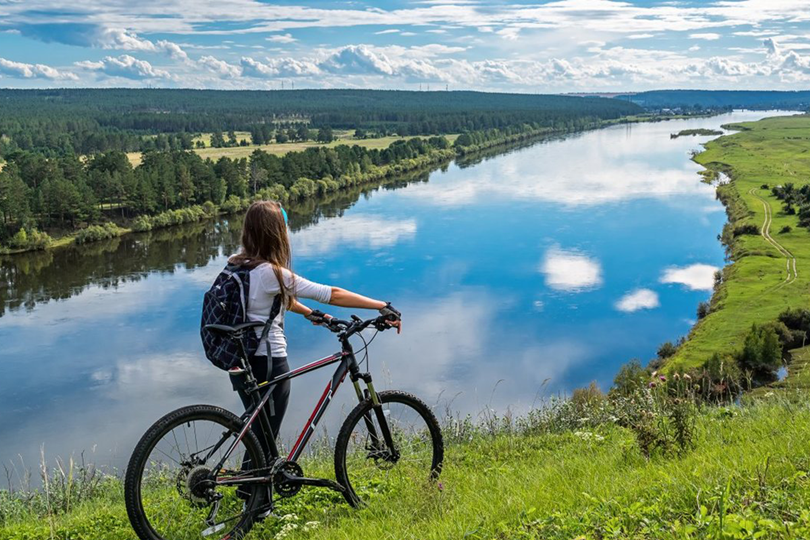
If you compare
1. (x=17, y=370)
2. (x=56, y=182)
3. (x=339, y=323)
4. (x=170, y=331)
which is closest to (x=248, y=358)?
(x=339, y=323)

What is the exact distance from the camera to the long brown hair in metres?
3.70

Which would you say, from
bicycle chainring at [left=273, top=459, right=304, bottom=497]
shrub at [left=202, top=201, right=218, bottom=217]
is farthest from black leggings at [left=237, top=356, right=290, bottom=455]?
shrub at [left=202, top=201, right=218, bottom=217]

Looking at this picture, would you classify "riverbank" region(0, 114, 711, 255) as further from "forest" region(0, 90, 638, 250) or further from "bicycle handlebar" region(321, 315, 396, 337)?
"bicycle handlebar" region(321, 315, 396, 337)

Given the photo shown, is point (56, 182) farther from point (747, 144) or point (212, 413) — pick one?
point (747, 144)

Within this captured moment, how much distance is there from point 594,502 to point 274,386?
1.66 meters

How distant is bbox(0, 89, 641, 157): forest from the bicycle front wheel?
79615 millimetres

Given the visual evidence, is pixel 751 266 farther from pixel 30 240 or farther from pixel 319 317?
pixel 30 240

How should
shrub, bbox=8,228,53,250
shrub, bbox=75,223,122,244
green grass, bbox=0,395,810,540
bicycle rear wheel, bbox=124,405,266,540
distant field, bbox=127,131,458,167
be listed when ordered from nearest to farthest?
green grass, bbox=0,395,810,540
bicycle rear wheel, bbox=124,405,266,540
shrub, bbox=8,228,53,250
shrub, bbox=75,223,122,244
distant field, bbox=127,131,458,167

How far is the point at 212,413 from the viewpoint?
356cm

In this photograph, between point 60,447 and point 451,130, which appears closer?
point 60,447

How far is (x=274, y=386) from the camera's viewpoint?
3.78 metres

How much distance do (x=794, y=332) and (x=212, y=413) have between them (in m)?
29.9

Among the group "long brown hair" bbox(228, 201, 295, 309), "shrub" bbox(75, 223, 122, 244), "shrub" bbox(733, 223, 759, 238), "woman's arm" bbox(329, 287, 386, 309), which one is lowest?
"shrub" bbox(733, 223, 759, 238)

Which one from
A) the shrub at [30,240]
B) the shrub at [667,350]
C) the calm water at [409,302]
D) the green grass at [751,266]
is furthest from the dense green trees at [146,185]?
the shrub at [667,350]
